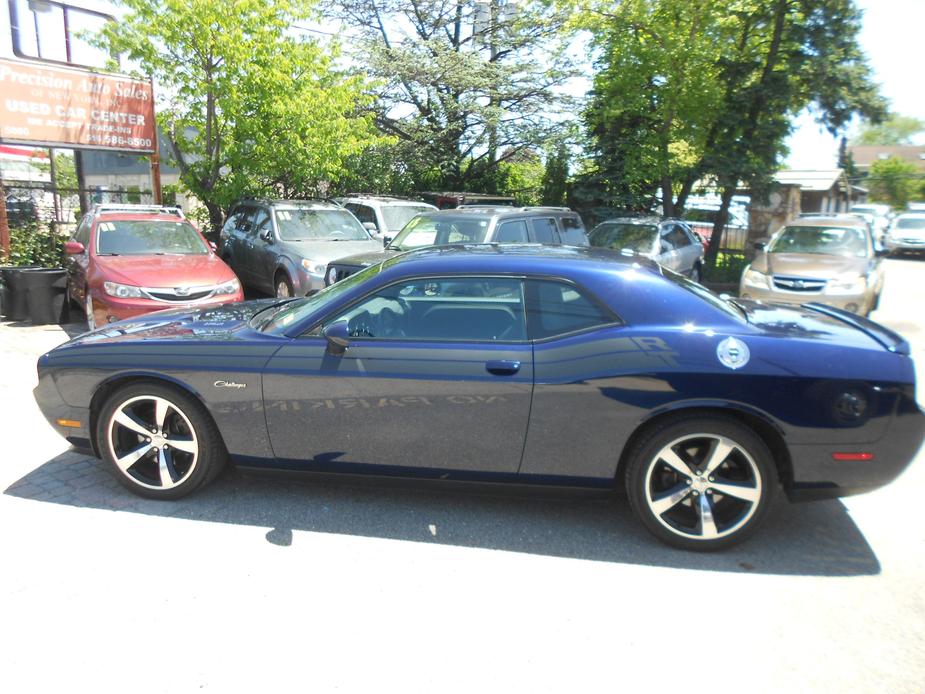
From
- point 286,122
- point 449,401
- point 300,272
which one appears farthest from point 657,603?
point 286,122

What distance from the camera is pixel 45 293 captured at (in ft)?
29.6

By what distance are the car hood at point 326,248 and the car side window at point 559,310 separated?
6283 millimetres

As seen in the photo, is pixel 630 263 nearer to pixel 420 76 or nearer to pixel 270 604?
pixel 270 604

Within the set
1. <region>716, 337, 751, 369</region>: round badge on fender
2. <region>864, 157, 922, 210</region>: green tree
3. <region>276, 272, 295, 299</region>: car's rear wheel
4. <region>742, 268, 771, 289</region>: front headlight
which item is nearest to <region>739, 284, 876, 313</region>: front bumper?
<region>742, 268, 771, 289</region>: front headlight

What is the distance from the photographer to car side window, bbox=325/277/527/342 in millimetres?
3660

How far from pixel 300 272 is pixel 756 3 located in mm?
11842

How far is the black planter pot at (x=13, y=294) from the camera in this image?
29.4 feet

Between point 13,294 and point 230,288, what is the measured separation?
3.20 meters

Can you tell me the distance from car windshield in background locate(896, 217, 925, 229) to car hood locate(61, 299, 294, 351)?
26.6 m

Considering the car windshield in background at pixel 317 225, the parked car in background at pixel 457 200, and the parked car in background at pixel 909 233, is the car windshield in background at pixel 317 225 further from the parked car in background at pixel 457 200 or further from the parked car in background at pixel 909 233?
the parked car in background at pixel 909 233

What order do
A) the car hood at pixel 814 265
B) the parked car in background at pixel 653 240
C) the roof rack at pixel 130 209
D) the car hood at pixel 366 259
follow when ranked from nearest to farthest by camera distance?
the car hood at pixel 366 259
the roof rack at pixel 130 209
the car hood at pixel 814 265
the parked car in background at pixel 653 240

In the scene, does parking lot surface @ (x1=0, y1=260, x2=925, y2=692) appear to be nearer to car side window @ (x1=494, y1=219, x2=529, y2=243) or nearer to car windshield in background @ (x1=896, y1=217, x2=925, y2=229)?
car side window @ (x1=494, y1=219, x2=529, y2=243)

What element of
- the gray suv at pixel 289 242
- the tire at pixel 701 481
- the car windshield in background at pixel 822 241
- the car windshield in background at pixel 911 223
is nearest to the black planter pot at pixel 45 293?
the gray suv at pixel 289 242

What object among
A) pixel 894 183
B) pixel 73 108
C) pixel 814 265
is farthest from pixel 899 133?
pixel 73 108
